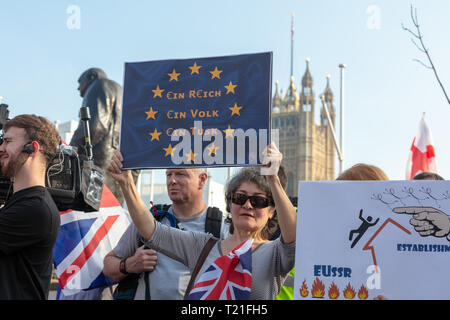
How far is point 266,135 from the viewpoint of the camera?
2.51 metres

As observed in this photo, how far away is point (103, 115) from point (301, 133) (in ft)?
228

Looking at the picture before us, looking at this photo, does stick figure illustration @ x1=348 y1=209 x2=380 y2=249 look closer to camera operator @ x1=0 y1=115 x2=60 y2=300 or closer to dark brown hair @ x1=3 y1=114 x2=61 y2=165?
camera operator @ x1=0 y1=115 x2=60 y2=300

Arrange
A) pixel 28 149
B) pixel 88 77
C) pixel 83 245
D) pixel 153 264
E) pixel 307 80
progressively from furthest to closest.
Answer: pixel 307 80 < pixel 88 77 < pixel 83 245 < pixel 153 264 < pixel 28 149

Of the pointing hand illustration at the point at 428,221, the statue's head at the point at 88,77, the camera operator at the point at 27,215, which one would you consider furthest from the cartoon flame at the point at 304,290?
the statue's head at the point at 88,77

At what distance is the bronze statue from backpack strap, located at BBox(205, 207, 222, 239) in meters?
3.44

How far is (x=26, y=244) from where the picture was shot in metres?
2.19

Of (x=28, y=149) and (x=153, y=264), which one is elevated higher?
(x=28, y=149)

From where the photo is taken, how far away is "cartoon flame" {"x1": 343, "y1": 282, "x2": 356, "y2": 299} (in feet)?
6.92

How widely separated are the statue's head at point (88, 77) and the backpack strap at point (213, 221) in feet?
14.5

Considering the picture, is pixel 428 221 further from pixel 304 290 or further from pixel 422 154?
pixel 422 154

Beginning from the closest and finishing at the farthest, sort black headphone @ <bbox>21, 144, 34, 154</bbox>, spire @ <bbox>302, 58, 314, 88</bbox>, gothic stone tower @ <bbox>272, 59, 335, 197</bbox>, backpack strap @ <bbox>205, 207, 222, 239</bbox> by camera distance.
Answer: black headphone @ <bbox>21, 144, 34, 154</bbox>, backpack strap @ <bbox>205, 207, 222, 239</bbox>, spire @ <bbox>302, 58, 314, 88</bbox>, gothic stone tower @ <bbox>272, 59, 335, 197</bbox>

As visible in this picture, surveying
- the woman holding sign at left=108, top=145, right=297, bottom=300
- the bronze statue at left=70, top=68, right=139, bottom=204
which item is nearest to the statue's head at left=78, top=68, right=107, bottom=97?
the bronze statue at left=70, top=68, right=139, bottom=204

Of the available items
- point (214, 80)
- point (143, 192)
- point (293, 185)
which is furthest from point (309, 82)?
point (214, 80)

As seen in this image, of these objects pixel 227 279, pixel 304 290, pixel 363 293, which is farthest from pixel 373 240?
pixel 227 279
